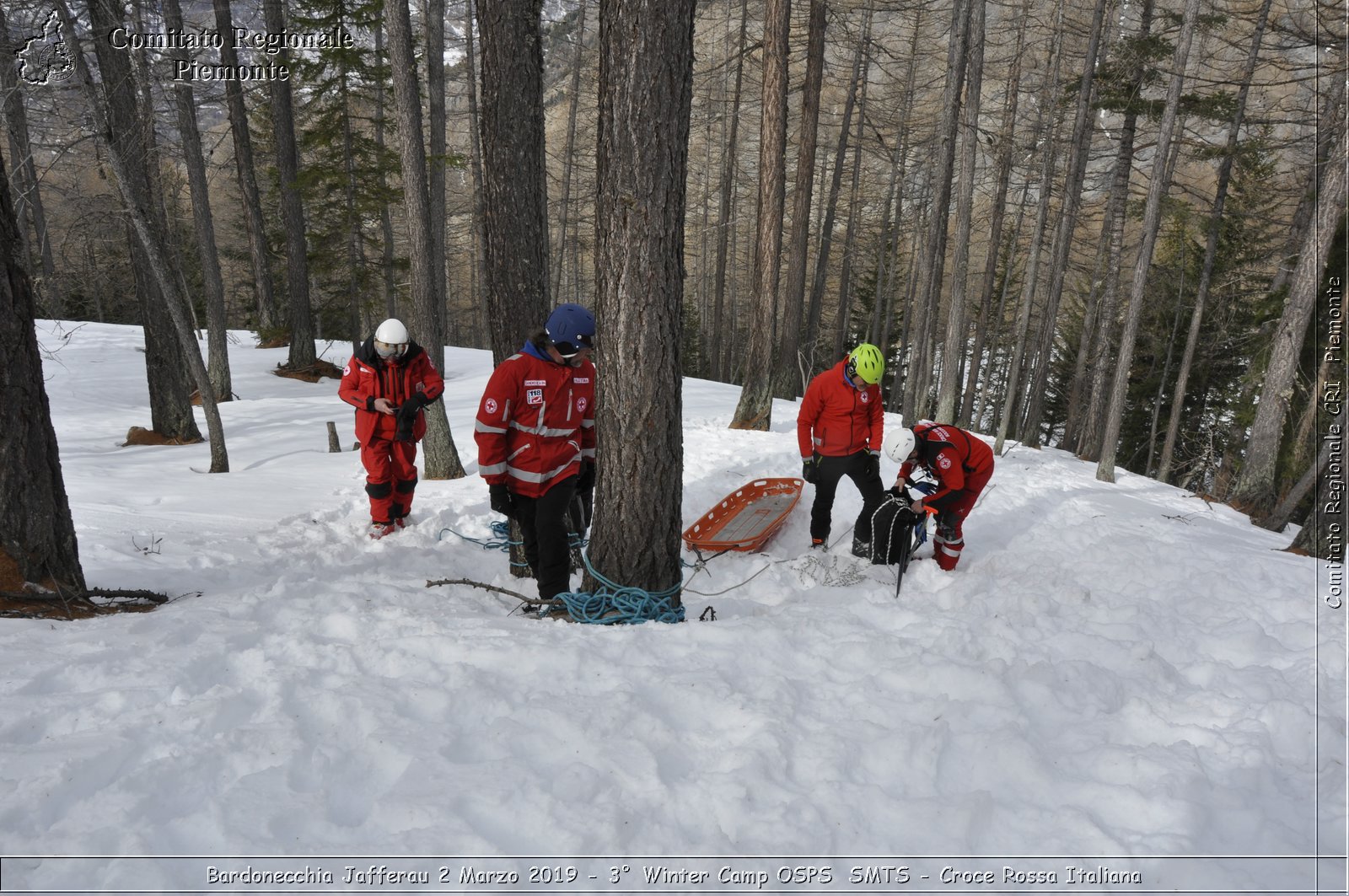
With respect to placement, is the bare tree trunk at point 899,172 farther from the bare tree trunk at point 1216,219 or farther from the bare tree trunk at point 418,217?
the bare tree trunk at point 418,217

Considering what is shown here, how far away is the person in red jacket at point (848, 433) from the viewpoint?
598 centimetres

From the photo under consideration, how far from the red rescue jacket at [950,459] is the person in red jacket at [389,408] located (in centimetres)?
425

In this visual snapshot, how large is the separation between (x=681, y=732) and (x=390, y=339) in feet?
15.1

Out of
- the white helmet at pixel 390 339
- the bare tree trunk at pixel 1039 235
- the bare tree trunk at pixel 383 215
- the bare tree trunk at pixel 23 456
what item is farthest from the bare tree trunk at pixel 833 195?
the bare tree trunk at pixel 23 456

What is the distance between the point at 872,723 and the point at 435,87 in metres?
15.9

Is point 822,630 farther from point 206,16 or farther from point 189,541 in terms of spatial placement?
point 206,16

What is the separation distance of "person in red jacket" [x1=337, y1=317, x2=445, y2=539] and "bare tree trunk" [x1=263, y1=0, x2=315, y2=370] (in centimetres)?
1168

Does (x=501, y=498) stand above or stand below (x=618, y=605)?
above

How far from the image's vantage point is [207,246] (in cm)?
1232

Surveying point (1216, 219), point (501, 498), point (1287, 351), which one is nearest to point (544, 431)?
point (501, 498)

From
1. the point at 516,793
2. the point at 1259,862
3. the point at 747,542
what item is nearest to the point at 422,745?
the point at 516,793

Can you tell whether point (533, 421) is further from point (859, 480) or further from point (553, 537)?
point (859, 480)

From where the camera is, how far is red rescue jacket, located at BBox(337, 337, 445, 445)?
5844 millimetres

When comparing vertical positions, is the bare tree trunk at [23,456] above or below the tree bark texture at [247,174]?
below
